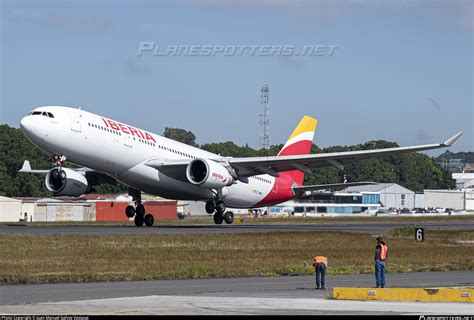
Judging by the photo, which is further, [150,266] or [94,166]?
[94,166]

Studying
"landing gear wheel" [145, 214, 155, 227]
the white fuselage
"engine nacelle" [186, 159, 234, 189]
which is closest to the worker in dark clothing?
the white fuselage

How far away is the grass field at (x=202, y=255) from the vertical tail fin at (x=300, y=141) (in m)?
18.1

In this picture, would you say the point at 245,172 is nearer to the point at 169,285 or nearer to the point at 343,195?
the point at 169,285

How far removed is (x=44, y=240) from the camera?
4331 cm

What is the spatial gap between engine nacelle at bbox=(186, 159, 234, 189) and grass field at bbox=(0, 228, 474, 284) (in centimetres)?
664

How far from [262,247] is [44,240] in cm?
941

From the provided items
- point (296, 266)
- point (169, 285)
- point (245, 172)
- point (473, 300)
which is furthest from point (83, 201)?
Answer: point (473, 300)

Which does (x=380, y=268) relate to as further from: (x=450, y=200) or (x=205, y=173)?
(x=450, y=200)

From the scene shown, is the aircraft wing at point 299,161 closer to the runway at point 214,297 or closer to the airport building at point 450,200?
the runway at point 214,297

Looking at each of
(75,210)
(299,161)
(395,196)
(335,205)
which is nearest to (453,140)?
(299,161)

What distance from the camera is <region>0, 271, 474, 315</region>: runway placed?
2123 centimetres

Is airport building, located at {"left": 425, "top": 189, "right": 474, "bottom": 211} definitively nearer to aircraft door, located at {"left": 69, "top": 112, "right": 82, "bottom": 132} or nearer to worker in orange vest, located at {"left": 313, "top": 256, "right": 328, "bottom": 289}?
aircraft door, located at {"left": 69, "top": 112, "right": 82, "bottom": 132}

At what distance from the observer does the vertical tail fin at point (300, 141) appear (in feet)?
230

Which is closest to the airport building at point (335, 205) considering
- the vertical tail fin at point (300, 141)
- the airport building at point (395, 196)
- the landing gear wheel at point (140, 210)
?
the airport building at point (395, 196)
